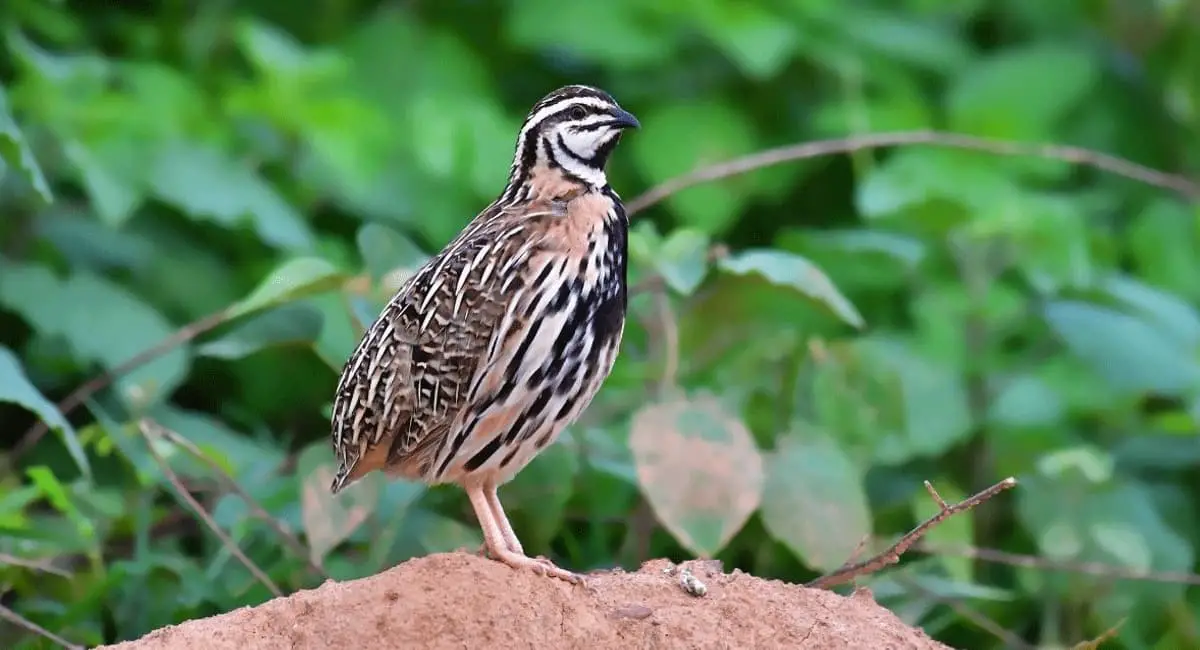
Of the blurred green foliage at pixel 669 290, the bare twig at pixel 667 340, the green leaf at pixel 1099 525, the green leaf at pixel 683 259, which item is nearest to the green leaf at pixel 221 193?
the blurred green foliage at pixel 669 290

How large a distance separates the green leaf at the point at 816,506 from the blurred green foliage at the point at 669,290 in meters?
0.01

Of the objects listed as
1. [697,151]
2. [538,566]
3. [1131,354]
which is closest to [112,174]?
[697,151]

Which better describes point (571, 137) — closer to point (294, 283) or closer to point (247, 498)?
point (294, 283)

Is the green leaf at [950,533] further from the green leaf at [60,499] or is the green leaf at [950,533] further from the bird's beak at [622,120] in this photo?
the green leaf at [60,499]

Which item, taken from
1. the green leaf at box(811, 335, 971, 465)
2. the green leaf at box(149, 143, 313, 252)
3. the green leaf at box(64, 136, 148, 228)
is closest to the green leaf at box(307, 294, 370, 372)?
the green leaf at box(149, 143, 313, 252)

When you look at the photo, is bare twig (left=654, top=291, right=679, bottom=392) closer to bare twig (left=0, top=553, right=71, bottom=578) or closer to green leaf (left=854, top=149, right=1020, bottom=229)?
green leaf (left=854, top=149, right=1020, bottom=229)

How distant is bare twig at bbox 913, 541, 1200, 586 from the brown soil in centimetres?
177

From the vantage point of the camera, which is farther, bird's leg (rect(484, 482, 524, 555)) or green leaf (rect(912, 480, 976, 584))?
green leaf (rect(912, 480, 976, 584))

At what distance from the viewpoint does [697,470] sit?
229 inches

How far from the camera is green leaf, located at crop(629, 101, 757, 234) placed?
8.49 metres

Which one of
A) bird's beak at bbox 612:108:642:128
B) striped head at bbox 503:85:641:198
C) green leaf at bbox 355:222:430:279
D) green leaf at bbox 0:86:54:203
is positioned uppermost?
green leaf at bbox 355:222:430:279

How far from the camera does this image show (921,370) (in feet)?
23.7

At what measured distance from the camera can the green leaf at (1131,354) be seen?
7328 mm

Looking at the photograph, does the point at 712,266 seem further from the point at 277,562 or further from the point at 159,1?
the point at 159,1
